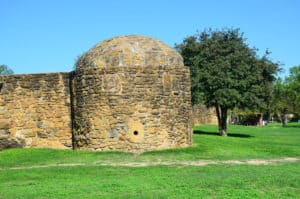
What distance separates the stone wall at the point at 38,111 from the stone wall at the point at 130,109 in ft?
3.36

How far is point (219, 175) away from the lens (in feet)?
35.5

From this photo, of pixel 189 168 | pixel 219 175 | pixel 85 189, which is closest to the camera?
pixel 85 189

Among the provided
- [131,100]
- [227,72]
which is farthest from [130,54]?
[227,72]

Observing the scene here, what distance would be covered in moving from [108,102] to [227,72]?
10913mm

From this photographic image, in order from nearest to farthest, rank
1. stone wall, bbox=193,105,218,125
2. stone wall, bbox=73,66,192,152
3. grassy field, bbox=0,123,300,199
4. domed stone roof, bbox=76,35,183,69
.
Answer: grassy field, bbox=0,123,300,199
stone wall, bbox=73,66,192,152
domed stone roof, bbox=76,35,183,69
stone wall, bbox=193,105,218,125

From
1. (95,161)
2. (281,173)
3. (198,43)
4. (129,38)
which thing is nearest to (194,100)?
(198,43)

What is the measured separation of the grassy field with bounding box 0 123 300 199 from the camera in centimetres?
896

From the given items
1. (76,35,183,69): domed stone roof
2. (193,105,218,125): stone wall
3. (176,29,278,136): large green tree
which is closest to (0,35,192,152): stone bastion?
(76,35,183,69): domed stone roof

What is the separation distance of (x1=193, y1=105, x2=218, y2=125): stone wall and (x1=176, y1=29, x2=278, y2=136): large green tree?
14.2 m

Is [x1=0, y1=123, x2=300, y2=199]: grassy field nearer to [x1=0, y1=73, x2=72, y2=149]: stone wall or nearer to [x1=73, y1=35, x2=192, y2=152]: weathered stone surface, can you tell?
[x1=73, y1=35, x2=192, y2=152]: weathered stone surface

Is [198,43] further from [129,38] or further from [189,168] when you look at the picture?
[189,168]

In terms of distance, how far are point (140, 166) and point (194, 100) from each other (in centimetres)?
1336

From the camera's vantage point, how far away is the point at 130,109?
15680mm

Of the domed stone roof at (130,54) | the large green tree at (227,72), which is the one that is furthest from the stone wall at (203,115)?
the domed stone roof at (130,54)
